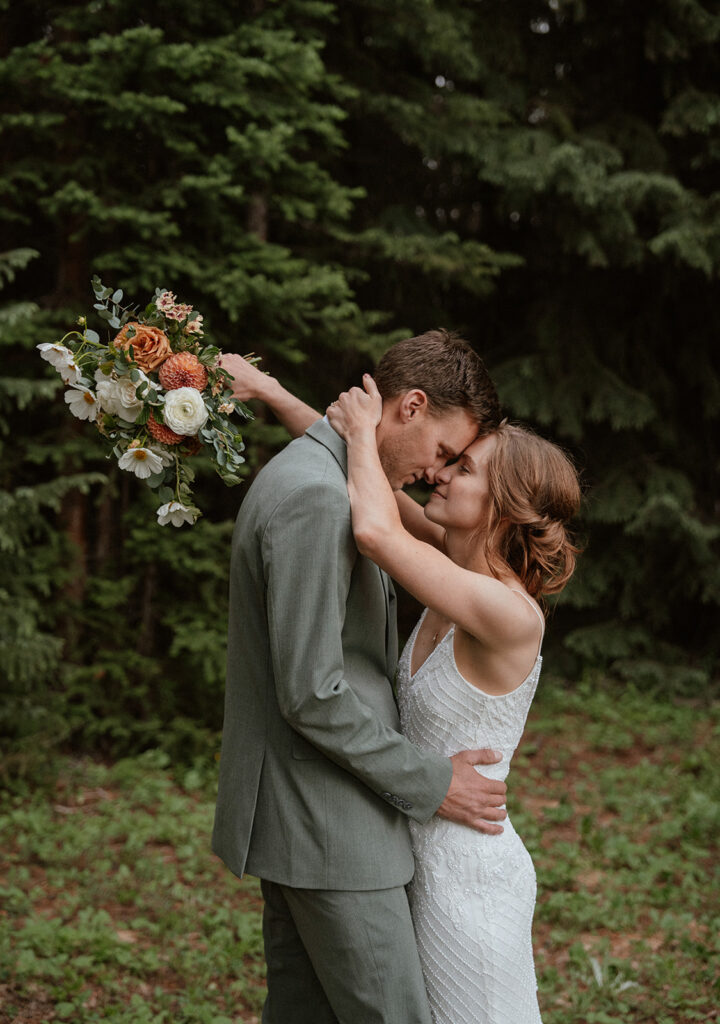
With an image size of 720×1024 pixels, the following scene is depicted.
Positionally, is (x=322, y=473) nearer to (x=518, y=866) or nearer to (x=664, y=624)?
(x=518, y=866)

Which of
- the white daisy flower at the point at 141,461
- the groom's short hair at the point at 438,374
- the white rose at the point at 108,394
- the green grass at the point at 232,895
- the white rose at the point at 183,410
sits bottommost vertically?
the green grass at the point at 232,895

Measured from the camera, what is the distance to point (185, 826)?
5.31 m

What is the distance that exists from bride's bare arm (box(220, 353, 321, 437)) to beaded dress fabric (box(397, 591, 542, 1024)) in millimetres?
974

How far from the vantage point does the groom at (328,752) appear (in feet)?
6.88

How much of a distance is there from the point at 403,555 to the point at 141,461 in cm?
68

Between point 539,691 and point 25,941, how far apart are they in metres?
5.11

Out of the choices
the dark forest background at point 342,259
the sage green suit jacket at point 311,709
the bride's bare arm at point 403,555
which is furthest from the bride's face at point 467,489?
the dark forest background at point 342,259

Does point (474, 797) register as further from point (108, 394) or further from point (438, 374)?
point (108, 394)

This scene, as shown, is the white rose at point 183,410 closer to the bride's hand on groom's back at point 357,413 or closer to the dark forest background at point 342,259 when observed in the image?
the bride's hand on groom's back at point 357,413

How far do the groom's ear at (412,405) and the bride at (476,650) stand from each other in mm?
60

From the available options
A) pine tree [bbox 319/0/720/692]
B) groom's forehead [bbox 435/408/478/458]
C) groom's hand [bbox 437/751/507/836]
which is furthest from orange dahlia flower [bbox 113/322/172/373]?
pine tree [bbox 319/0/720/692]

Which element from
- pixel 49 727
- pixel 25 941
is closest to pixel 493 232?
pixel 49 727

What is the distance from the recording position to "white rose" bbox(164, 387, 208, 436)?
7.34 ft

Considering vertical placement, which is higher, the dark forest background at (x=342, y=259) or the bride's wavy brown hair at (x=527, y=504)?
the bride's wavy brown hair at (x=527, y=504)
